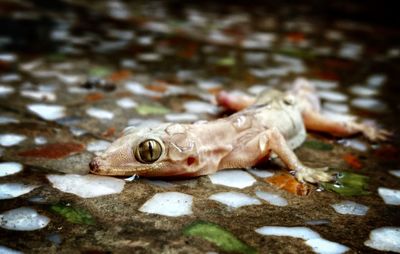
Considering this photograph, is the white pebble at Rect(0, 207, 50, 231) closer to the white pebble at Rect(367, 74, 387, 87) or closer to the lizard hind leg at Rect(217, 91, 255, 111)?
the lizard hind leg at Rect(217, 91, 255, 111)

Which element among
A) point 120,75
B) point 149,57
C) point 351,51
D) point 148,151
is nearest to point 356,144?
point 148,151

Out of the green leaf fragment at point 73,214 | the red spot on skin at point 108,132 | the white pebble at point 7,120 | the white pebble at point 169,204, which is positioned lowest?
the white pebble at point 169,204

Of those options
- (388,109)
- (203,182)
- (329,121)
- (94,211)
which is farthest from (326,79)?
(94,211)

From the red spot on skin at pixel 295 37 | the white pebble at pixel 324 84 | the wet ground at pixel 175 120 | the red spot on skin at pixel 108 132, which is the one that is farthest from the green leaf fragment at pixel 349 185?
the red spot on skin at pixel 295 37

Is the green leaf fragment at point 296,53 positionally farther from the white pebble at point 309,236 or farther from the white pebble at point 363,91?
the white pebble at point 309,236

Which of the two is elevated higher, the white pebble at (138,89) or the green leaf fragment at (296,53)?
the green leaf fragment at (296,53)

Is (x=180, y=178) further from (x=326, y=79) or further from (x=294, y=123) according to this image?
(x=326, y=79)
